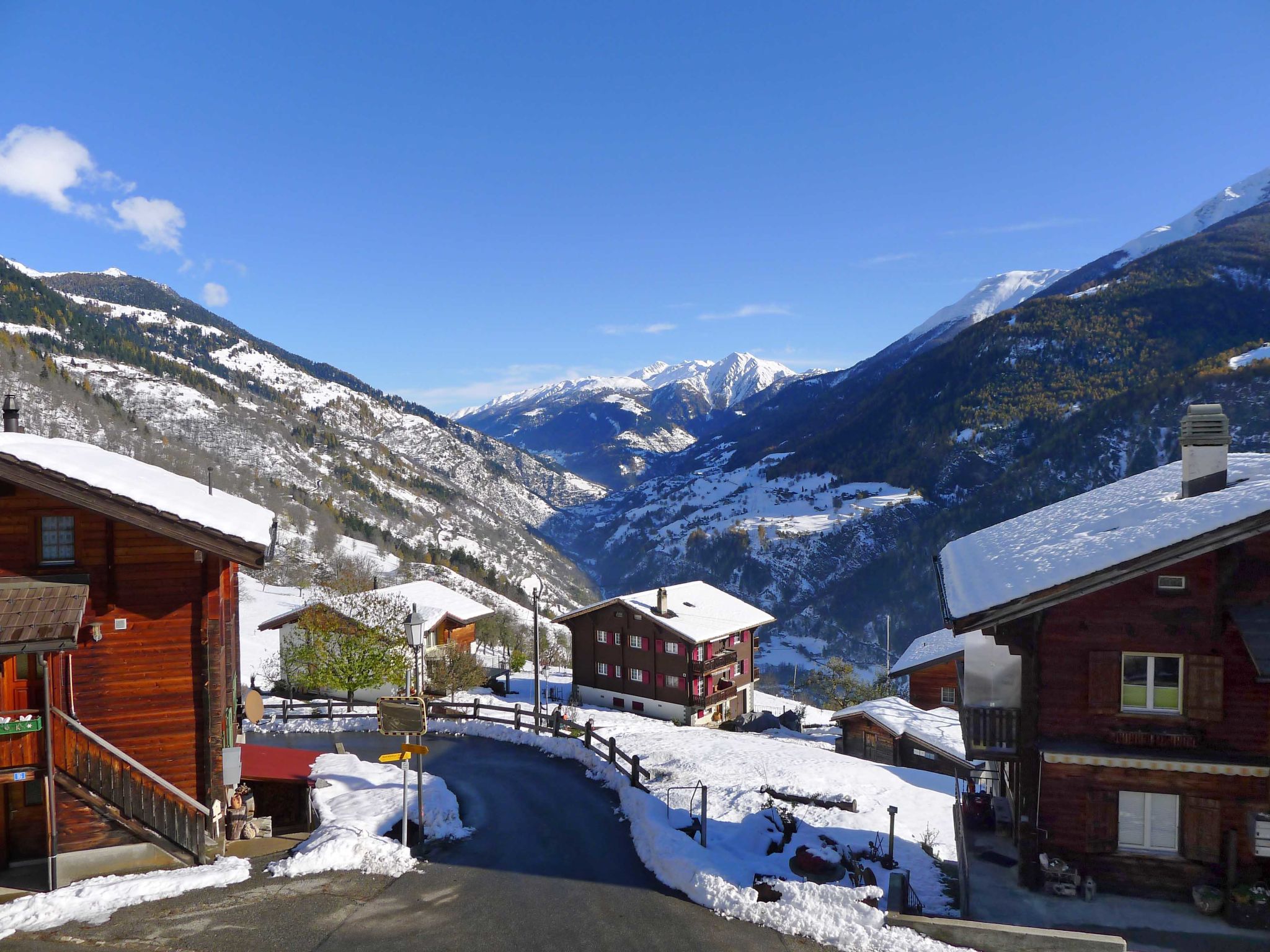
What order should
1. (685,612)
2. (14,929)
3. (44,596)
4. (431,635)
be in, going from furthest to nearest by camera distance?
(685,612) → (431,635) → (44,596) → (14,929)

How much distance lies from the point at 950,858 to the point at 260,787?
1757 cm

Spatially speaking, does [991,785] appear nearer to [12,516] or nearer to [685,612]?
[12,516]

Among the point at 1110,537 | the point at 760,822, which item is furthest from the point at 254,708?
the point at 1110,537

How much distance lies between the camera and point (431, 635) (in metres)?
50.4

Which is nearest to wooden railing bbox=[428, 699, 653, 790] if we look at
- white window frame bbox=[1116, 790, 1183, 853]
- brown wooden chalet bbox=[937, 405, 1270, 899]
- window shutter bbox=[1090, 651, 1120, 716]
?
brown wooden chalet bbox=[937, 405, 1270, 899]

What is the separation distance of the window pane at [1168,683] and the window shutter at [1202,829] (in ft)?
5.57

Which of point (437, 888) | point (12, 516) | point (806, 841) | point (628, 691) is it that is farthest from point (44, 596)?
point (628, 691)

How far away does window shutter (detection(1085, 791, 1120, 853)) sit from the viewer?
Result: 13.5 meters

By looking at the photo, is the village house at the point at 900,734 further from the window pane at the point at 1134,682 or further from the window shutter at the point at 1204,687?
the window shutter at the point at 1204,687

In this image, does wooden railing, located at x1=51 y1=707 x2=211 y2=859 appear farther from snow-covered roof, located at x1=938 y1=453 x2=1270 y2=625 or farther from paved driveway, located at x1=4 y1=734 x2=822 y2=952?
snow-covered roof, located at x1=938 y1=453 x2=1270 y2=625

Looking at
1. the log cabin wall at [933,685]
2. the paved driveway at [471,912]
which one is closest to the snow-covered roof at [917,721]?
→ the log cabin wall at [933,685]

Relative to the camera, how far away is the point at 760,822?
56.6 ft

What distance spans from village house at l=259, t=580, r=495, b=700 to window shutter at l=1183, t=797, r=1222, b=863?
Answer: 115 ft

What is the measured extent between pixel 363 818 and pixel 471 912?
204 inches
